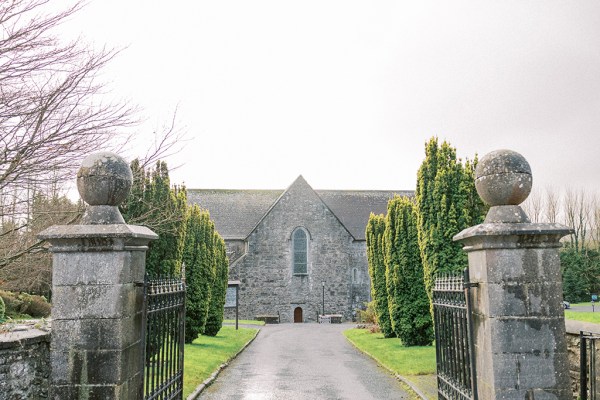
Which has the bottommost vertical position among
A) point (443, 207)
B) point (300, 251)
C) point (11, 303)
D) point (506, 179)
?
point (11, 303)

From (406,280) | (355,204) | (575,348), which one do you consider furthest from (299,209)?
(575,348)

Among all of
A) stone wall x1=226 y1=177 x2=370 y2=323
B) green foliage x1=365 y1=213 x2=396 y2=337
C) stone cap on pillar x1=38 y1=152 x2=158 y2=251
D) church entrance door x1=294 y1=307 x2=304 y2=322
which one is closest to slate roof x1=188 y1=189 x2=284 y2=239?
stone wall x1=226 y1=177 x2=370 y2=323

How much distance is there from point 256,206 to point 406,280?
26.7 meters

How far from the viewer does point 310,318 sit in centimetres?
3659

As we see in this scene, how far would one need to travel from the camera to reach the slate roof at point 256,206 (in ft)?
133

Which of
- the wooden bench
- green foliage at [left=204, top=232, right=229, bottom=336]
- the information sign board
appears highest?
green foliage at [left=204, top=232, right=229, bottom=336]

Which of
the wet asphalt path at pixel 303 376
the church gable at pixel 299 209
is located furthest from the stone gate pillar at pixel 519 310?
the church gable at pixel 299 209

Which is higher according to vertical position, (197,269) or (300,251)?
(300,251)

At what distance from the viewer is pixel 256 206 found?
140ft

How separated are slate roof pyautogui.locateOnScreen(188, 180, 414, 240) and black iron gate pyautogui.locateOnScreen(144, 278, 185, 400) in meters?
32.8

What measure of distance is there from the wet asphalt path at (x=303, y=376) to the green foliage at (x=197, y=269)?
80.9 inches

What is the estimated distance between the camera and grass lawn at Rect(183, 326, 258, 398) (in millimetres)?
10840

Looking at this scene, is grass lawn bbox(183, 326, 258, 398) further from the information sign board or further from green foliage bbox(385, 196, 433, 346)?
the information sign board

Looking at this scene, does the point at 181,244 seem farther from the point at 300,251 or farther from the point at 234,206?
the point at 234,206
